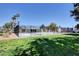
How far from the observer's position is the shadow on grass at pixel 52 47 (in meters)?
2.26

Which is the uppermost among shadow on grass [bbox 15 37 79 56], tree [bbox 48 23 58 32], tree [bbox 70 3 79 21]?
tree [bbox 70 3 79 21]

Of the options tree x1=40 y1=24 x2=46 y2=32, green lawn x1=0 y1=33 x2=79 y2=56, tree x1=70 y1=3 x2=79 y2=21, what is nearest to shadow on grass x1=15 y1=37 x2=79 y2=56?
green lawn x1=0 y1=33 x2=79 y2=56

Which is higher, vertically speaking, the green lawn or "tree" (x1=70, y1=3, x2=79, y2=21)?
"tree" (x1=70, y1=3, x2=79, y2=21)

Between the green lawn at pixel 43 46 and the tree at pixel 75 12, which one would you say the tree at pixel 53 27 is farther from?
the tree at pixel 75 12

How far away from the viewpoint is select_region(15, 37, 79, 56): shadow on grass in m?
2.26

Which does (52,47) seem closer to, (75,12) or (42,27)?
(42,27)

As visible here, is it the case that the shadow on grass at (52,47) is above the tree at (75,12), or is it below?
below

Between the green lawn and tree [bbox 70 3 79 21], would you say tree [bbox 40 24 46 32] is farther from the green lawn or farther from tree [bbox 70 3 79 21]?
tree [bbox 70 3 79 21]

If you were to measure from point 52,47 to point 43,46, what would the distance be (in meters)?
0.10

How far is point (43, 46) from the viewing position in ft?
7.52

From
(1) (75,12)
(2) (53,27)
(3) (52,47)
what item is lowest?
(3) (52,47)

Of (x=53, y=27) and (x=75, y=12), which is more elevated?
(x=75, y=12)

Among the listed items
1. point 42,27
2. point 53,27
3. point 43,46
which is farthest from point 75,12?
point 43,46

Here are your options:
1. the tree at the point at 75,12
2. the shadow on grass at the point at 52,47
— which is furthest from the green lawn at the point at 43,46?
the tree at the point at 75,12
